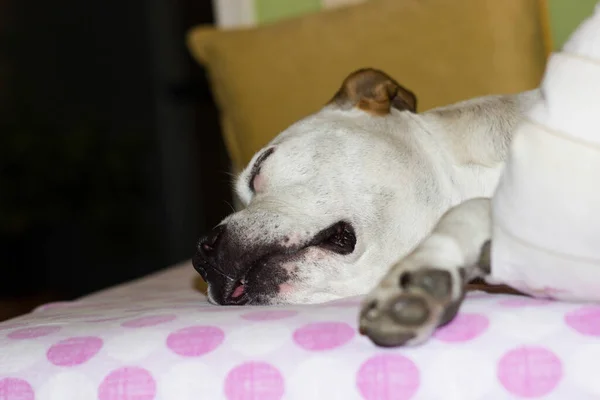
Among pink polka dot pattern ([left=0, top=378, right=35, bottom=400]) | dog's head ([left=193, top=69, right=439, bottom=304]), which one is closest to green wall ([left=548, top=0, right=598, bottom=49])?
dog's head ([left=193, top=69, right=439, bottom=304])

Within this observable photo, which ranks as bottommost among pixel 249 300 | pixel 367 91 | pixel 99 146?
pixel 99 146

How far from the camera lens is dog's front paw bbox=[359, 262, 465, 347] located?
93 cm

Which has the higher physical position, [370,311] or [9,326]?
[370,311]

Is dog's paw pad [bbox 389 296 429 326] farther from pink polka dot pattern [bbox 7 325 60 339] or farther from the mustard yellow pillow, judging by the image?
the mustard yellow pillow

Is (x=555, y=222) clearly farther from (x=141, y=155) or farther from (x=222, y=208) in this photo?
(x=141, y=155)

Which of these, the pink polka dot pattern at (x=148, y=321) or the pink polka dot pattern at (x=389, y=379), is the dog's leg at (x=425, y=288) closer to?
the pink polka dot pattern at (x=389, y=379)

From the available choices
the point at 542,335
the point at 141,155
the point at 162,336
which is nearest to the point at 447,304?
the point at 542,335

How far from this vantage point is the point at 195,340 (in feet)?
3.42

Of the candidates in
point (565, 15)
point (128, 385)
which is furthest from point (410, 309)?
point (565, 15)

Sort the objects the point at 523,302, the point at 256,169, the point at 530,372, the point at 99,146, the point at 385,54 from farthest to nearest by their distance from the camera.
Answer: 1. the point at 99,146
2. the point at 385,54
3. the point at 256,169
4. the point at 523,302
5. the point at 530,372

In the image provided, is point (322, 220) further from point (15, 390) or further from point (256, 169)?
point (15, 390)

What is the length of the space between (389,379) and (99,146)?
4166 mm

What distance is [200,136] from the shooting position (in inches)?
205

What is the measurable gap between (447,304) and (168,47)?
4.65 meters
